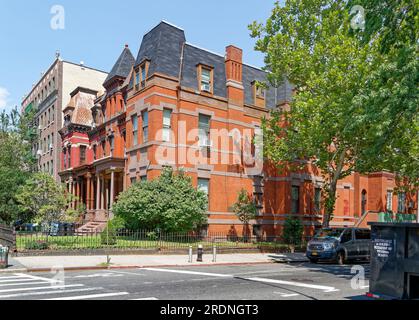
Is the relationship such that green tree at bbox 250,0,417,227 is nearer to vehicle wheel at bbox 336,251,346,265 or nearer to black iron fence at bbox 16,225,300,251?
vehicle wheel at bbox 336,251,346,265

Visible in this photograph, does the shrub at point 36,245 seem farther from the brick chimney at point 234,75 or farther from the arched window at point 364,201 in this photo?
the arched window at point 364,201

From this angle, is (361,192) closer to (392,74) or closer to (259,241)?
(259,241)

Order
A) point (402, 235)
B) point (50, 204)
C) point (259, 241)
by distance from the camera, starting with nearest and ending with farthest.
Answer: point (402, 235) < point (50, 204) < point (259, 241)

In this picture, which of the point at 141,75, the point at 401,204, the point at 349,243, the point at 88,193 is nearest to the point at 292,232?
the point at 349,243

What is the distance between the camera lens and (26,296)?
10.4m

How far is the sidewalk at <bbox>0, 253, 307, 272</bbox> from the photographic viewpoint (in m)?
17.2

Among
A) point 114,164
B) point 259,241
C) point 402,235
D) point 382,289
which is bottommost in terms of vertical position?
point 259,241

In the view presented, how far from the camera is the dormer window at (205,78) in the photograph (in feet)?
102

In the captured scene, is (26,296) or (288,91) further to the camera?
(288,91)

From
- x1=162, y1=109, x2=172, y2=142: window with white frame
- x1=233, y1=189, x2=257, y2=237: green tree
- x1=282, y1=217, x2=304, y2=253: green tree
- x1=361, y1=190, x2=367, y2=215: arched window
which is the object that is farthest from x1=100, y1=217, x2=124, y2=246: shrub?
x1=361, y1=190, x2=367, y2=215: arched window

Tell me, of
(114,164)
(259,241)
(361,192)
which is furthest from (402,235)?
(361,192)

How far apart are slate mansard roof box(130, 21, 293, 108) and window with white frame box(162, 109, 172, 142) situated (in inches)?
94.5
